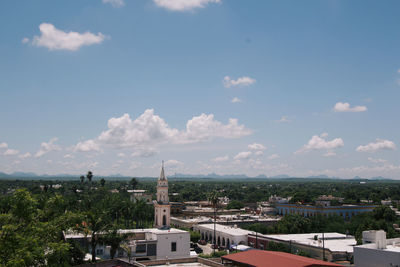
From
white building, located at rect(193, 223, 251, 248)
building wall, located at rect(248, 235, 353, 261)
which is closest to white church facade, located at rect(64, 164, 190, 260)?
building wall, located at rect(248, 235, 353, 261)

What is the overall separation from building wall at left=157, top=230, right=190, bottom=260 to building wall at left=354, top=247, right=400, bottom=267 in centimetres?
2160

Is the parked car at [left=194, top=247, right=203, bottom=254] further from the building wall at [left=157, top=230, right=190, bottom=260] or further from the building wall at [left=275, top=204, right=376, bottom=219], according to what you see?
the building wall at [left=275, top=204, right=376, bottom=219]

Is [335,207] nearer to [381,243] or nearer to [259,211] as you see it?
[259,211]

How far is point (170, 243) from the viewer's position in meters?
53.7

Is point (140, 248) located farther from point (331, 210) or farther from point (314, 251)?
point (331, 210)

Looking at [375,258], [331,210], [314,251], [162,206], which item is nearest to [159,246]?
[162,206]

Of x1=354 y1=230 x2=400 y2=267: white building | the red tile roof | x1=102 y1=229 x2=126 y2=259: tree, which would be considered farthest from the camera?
x1=102 y1=229 x2=126 y2=259: tree

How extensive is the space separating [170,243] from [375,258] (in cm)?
2508

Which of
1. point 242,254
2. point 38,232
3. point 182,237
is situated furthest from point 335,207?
point 38,232

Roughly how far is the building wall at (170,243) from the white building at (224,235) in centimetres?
1833

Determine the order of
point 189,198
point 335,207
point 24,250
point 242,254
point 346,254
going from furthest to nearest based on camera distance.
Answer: point 189,198
point 335,207
point 346,254
point 242,254
point 24,250

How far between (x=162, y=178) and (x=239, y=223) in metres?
31.1

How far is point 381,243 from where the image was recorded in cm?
4294

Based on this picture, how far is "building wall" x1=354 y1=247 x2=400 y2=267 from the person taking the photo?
127 feet
